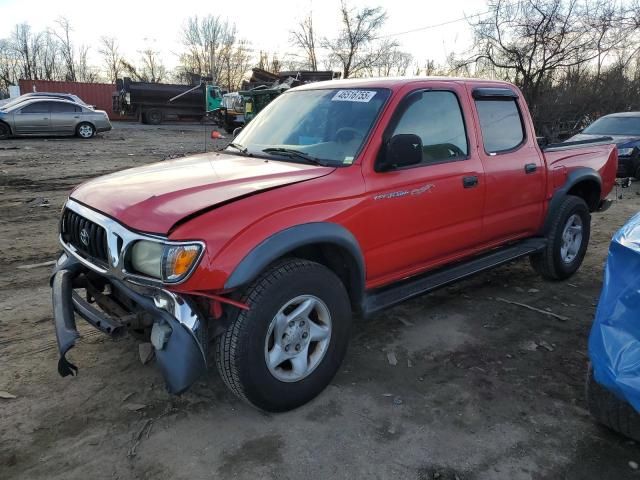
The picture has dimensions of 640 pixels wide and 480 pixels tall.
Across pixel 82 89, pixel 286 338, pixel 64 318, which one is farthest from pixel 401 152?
pixel 82 89

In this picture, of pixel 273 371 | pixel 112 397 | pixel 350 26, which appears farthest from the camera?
pixel 350 26

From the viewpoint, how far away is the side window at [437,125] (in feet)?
11.7

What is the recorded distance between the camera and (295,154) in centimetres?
347

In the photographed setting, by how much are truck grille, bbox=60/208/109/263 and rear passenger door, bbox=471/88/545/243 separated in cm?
283

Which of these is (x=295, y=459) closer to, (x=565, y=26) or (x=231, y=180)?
(x=231, y=180)

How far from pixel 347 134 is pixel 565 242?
9.80 ft

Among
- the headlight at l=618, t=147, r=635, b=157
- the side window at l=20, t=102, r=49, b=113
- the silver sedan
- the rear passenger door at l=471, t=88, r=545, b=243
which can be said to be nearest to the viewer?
the rear passenger door at l=471, t=88, r=545, b=243

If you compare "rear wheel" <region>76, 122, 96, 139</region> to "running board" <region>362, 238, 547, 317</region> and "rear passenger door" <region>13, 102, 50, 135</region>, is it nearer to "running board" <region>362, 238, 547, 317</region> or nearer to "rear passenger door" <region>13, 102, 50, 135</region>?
"rear passenger door" <region>13, 102, 50, 135</region>

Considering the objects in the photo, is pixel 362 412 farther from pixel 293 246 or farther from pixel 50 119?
pixel 50 119

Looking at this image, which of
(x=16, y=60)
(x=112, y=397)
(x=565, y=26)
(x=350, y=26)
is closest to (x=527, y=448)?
(x=112, y=397)

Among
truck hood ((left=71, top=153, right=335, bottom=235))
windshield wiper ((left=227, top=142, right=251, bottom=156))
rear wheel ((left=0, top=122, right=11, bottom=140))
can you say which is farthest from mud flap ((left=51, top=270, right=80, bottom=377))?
rear wheel ((left=0, top=122, right=11, bottom=140))

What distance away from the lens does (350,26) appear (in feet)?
132

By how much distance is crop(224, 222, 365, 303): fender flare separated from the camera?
2545 mm

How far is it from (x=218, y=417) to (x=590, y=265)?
4.76 meters
